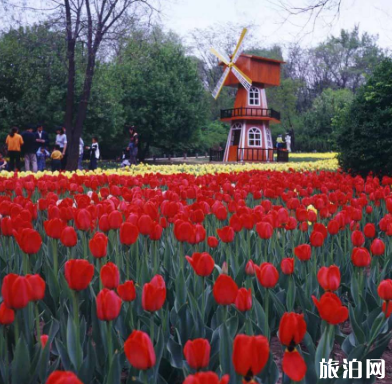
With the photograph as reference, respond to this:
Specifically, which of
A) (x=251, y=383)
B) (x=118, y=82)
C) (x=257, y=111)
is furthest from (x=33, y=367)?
(x=257, y=111)

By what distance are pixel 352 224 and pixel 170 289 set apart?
4.81 ft

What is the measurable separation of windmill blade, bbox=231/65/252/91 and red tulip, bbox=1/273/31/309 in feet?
106

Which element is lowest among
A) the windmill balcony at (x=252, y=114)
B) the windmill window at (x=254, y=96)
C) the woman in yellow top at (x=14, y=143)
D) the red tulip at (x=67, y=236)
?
the red tulip at (x=67, y=236)

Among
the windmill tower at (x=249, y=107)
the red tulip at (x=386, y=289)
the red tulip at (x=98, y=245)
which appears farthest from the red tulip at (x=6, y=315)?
the windmill tower at (x=249, y=107)

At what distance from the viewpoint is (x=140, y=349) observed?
127cm

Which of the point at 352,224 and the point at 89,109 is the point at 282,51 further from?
the point at 352,224

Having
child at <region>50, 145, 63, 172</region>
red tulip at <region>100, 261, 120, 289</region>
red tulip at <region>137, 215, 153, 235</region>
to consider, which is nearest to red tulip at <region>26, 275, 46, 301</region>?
red tulip at <region>100, 261, 120, 289</region>

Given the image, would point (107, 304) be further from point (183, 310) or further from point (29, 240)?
point (29, 240)

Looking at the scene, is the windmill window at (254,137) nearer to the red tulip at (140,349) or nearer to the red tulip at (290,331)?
the red tulip at (290,331)

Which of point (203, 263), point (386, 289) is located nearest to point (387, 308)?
point (386, 289)

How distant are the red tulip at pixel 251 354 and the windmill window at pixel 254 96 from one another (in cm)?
3377

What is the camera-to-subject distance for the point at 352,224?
3.50m

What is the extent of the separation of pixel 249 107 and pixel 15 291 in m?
33.0

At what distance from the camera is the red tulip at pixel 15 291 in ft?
5.55
